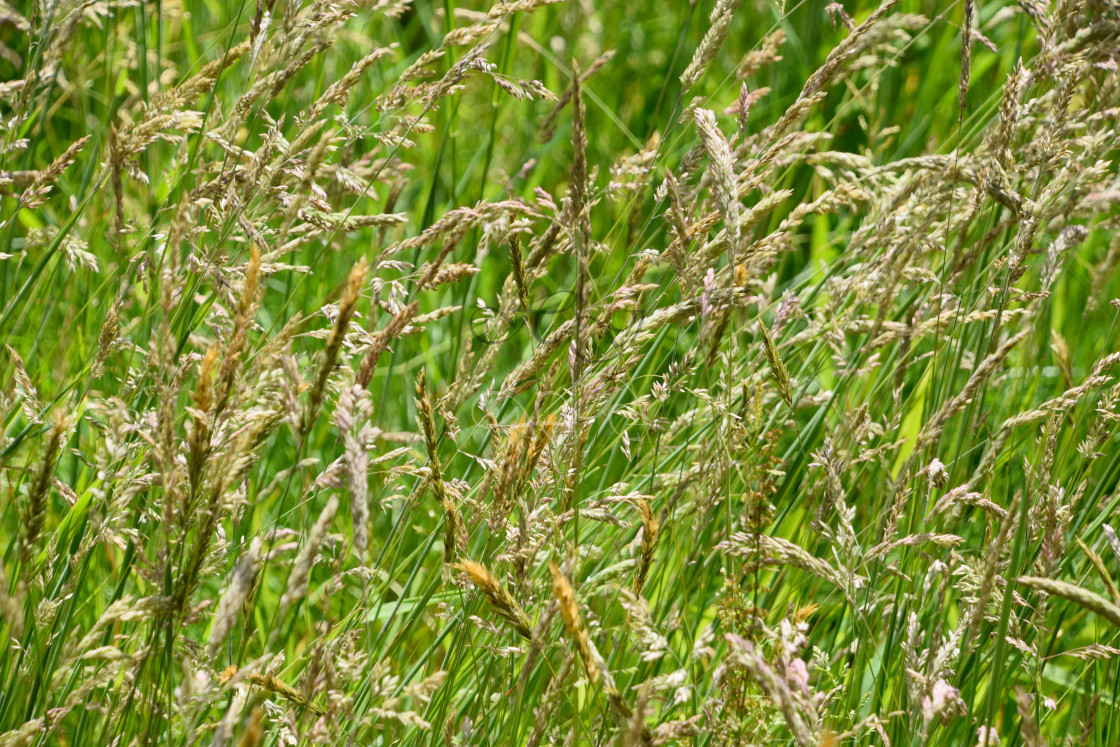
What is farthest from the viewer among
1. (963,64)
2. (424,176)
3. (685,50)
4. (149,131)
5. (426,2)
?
(426,2)

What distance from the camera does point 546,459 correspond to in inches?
52.4

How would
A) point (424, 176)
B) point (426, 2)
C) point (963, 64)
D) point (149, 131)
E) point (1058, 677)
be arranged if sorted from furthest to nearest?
point (426, 2)
point (424, 176)
point (1058, 677)
point (963, 64)
point (149, 131)

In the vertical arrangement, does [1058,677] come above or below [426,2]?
below

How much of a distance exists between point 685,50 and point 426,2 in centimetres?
130

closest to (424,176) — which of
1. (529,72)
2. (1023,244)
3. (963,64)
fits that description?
(529,72)

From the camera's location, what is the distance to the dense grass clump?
1.08 m

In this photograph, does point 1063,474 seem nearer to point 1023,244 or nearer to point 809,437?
point 809,437

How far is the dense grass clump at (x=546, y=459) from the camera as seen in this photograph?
108cm

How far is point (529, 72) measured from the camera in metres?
3.82

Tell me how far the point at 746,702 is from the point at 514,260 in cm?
77

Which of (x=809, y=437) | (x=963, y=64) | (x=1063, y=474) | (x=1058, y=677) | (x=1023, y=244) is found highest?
(x=963, y=64)

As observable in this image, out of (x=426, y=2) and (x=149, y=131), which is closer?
(x=149, y=131)

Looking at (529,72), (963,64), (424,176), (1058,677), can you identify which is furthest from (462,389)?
(529,72)

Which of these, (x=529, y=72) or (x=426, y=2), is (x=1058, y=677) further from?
(x=426, y=2)
